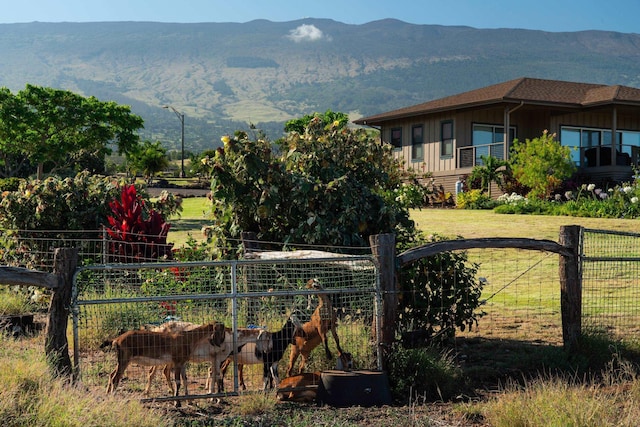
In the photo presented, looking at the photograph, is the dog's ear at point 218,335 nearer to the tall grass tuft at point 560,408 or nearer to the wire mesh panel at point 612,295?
the tall grass tuft at point 560,408

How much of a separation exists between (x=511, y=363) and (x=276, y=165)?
392cm

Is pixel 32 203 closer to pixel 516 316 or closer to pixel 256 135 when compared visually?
pixel 256 135

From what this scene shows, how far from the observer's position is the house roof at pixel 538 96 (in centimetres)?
3181

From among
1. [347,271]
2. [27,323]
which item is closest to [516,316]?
[347,271]

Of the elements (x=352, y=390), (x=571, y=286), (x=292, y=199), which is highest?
(x=292, y=199)

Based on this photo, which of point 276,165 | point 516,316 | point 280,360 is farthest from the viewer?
point 516,316

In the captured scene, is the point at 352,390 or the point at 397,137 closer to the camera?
the point at 352,390

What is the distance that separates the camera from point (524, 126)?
34812 mm

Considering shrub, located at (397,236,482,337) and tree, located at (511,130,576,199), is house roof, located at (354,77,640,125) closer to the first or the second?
tree, located at (511,130,576,199)

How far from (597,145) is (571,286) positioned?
84.5 feet

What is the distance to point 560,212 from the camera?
80.9ft

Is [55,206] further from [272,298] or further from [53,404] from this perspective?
[53,404]

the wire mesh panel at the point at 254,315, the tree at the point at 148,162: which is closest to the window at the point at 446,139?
the wire mesh panel at the point at 254,315

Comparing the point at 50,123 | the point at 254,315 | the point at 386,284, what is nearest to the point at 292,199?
the point at 254,315
